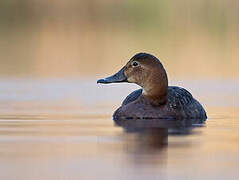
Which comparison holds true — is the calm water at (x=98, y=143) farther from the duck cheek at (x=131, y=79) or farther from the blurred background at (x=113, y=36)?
the blurred background at (x=113, y=36)

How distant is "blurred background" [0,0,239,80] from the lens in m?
20.2

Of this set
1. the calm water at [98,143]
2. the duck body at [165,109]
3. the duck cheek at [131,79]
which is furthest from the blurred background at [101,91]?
the duck cheek at [131,79]

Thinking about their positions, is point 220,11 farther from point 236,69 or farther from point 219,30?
point 236,69

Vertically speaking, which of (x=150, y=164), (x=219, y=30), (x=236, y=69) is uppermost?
(x=219, y=30)

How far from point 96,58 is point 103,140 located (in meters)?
13.8

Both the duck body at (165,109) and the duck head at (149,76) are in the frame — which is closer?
the duck body at (165,109)

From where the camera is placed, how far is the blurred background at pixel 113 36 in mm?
20219

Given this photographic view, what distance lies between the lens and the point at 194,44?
1089 inches

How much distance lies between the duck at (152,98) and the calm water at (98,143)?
32cm

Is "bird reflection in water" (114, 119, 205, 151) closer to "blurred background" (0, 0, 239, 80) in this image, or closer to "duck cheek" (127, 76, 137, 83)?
"duck cheek" (127, 76, 137, 83)

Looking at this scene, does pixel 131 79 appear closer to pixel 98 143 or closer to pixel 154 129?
pixel 154 129

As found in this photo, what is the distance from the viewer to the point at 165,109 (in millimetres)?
12031

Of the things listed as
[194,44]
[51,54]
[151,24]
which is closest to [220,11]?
[151,24]

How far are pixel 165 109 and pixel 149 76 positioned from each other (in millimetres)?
539
